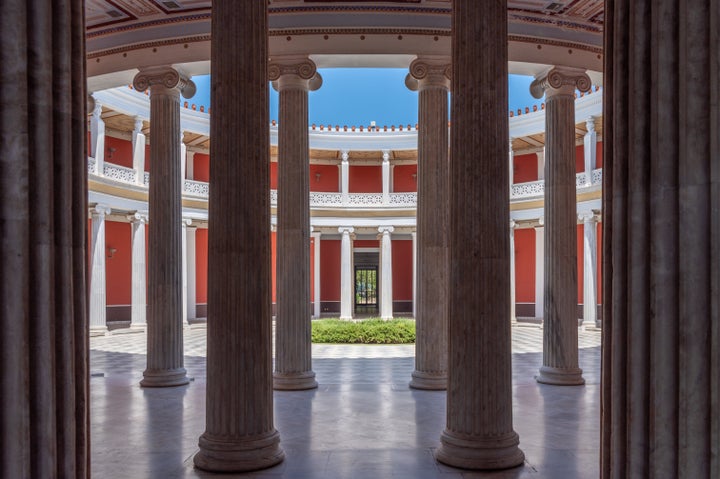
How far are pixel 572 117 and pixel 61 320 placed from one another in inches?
415

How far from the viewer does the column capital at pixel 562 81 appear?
1124 centimetres

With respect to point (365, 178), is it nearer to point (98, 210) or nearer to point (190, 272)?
point (190, 272)

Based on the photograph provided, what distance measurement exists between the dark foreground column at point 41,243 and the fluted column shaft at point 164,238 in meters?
7.74

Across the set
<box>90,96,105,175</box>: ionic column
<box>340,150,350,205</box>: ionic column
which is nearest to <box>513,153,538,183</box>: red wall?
<box>340,150,350,205</box>: ionic column

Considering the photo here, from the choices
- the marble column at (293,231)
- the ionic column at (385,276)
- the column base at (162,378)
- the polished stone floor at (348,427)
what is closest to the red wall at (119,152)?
the ionic column at (385,276)

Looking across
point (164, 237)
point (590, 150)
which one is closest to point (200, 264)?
point (164, 237)

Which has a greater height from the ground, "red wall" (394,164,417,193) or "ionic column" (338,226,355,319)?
"red wall" (394,164,417,193)

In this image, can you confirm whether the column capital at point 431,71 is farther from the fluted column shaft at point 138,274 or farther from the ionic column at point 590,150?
the ionic column at point 590,150

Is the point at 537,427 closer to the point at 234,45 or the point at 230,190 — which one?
the point at 230,190

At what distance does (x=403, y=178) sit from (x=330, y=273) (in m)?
6.35

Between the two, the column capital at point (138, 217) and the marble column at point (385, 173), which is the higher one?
the marble column at point (385, 173)

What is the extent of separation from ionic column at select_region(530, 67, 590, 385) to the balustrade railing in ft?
31.7

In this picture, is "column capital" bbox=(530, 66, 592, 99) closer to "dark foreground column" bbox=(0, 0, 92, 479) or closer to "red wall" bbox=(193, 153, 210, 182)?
"dark foreground column" bbox=(0, 0, 92, 479)

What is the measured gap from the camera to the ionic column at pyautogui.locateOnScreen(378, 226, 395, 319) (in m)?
25.6
